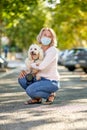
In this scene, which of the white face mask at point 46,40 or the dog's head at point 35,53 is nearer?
the dog's head at point 35,53

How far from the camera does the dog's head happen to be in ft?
38.4

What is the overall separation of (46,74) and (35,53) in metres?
0.53

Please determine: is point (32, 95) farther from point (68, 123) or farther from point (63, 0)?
point (63, 0)

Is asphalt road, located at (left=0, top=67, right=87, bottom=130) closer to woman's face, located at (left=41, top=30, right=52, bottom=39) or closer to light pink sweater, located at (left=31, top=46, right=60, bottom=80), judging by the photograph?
light pink sweater, located at (left=31, top=46, right=60, bottom=80)

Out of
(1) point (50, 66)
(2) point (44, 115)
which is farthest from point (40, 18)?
(2) point (44, 115)

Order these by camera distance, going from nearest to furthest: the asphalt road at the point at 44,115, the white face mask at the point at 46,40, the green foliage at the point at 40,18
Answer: the asphalt road at the point at 44,115, the white face mask at the point at 46,40, the green foliage at the point at 40,18

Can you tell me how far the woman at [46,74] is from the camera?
38.4 feet

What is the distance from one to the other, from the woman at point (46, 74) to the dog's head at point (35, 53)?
4.9 inches

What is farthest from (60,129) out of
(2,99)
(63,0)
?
(63,0)

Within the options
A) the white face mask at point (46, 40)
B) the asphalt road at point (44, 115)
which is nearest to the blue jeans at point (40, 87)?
the asphalt road at point (44, 115)

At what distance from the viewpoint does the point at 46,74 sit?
11836 millimetres

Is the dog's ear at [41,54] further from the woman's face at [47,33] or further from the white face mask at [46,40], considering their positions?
the woman's face at [47,33]

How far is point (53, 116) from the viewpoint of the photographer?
32.3ft

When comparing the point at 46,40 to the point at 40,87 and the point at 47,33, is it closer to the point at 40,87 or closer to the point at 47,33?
the point at 47,33
